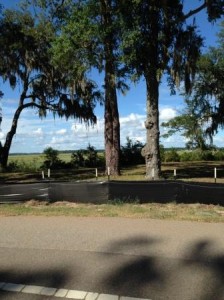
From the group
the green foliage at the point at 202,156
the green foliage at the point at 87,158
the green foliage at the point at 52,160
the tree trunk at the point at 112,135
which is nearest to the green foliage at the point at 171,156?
the green foliage at the point at 202,156

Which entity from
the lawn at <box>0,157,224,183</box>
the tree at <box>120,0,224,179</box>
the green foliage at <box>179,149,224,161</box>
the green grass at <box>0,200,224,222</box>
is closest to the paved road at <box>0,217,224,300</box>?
the green grass at <box>0,200,224,222</box>

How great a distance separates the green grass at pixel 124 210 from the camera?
9648 mm

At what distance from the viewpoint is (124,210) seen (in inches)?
413

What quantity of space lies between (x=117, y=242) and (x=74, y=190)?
18.2 ft

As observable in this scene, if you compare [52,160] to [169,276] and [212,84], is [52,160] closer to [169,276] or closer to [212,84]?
[212,84]

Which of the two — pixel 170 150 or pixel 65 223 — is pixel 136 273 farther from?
pixel 170 150

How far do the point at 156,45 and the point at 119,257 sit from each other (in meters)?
13.7

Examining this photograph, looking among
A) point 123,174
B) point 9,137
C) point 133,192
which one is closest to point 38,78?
point 9,137

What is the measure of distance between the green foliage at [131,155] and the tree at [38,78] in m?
5.61

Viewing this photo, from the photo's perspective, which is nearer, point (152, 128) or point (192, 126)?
point (152, 128)

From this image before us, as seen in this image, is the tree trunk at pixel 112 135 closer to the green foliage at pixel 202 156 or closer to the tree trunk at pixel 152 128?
the tree trunk at pixel 152 128

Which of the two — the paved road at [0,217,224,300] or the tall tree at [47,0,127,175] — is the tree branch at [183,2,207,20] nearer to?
the tall tree at [47,0,127,175]

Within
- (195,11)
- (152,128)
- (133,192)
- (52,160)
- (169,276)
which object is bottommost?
(169,276)

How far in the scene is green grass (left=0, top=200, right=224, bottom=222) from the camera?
31.7 ft
